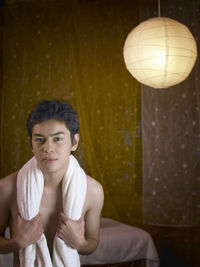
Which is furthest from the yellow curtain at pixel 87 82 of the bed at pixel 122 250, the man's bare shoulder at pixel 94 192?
the man's bare shoulder at pixel 94 192

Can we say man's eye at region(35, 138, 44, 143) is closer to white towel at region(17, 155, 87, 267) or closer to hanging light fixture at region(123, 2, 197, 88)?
white towel at region(17, 155, 87, 267)

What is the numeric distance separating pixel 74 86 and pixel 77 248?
7.34 feet

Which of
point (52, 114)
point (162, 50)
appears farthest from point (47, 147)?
point (162, 50)

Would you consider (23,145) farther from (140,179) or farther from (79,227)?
(79,227)

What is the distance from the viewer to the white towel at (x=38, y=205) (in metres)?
1.24

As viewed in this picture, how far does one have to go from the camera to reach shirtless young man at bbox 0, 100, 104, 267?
48.9 inches

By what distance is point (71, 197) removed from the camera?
1.31 m

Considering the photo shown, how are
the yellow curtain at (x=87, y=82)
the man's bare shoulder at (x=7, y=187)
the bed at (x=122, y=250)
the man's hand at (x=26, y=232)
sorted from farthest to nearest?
the yellow curtain at (x=87, y=82) < the bed at (x=122, y=250) < the man's bare shoulder at (x=7, y=187) < the man's hand at (x=26, y=232)

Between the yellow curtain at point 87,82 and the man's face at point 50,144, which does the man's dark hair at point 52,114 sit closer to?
the man's face at point 50,144

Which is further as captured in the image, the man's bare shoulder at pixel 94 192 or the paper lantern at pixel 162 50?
the paper lantern at pixel 162 50

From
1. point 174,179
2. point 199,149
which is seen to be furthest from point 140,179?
point 199,149

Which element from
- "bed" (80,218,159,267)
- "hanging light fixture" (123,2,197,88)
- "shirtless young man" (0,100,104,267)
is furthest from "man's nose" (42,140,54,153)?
"bed" (80,218,159,267)

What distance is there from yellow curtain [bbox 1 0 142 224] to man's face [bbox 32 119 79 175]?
187 centimetres

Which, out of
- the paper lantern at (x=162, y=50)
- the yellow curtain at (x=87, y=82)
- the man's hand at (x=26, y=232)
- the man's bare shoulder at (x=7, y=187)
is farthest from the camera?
the yellow curtain at (x=87, y=82)
